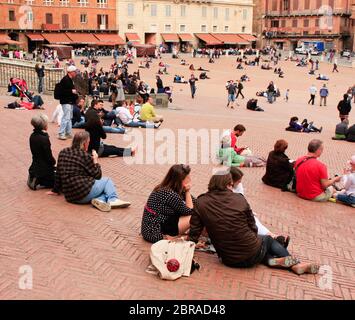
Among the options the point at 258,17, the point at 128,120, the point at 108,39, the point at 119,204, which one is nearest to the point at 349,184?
the point at 119,204

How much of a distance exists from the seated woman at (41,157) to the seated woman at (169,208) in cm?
238

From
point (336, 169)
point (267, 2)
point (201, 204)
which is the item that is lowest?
point (336, 169)

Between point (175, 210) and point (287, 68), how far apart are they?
4896cm

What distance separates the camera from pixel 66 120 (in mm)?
11711

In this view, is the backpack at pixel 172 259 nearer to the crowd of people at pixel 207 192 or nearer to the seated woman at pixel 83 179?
the crowd of people at pixel 207 192

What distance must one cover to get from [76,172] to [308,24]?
76.8m

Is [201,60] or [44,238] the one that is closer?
[44,238]

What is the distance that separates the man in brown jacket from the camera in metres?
5.16

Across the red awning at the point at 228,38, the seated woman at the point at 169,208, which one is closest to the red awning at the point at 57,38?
the red awning at the point at 228,38

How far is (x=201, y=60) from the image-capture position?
5609 centimetres

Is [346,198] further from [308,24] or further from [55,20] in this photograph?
[308,24]

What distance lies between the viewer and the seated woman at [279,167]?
895cm
